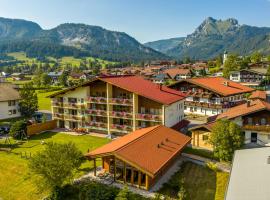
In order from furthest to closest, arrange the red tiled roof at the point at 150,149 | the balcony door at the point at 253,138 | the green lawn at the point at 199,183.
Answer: the balcony door at the point at 253,138 < the red tiled roof at the point at 150,149 < the green lawn at the point at 199,183

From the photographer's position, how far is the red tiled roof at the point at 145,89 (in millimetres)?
46197

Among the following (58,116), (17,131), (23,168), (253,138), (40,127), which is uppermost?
(58,116)

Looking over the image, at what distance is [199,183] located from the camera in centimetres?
3158

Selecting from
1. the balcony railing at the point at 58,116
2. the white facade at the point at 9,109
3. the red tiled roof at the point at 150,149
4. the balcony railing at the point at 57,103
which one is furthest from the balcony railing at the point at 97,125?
the white facade at the point at 9,109

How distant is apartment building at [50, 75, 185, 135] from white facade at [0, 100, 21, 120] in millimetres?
15972

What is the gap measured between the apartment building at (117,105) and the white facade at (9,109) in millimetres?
15972

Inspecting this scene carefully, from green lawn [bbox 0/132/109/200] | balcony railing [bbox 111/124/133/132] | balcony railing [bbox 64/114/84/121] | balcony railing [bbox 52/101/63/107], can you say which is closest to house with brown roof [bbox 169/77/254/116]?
balcony railing [bbox 111/124/133/132]

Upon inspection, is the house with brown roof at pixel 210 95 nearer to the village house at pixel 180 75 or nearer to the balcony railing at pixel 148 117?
the balcony railing at pixel 148 117

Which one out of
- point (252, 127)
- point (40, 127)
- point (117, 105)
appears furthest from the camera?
point (40, 127)

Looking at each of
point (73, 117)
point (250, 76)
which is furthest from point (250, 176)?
point (250, 76)

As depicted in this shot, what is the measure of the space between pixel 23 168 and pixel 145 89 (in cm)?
2318

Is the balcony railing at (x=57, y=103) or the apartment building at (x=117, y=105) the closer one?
the apartment building at (x=117, y=105)

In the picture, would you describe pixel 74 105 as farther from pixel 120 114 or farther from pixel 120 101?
pixel 120 101

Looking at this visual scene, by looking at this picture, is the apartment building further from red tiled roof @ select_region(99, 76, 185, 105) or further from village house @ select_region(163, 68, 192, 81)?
village house @ select_region(163, 68, 192, 81)
